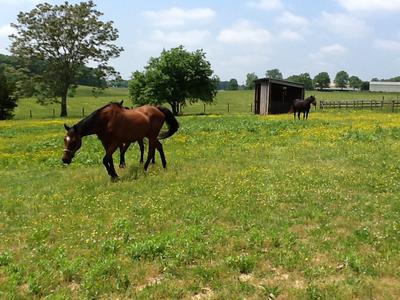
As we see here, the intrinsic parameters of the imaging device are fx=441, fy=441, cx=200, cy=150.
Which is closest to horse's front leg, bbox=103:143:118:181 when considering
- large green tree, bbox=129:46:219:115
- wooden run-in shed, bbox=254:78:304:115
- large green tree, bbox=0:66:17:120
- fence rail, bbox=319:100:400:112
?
wooden run-in shed, bbox=254:78:304:115

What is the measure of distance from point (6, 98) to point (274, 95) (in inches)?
1402

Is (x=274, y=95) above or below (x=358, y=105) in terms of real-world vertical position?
above

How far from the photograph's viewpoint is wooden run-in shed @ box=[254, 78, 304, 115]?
5081 centimetres

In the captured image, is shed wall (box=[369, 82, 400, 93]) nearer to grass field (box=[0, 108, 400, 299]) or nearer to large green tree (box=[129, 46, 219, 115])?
large green tree (box=[129, 46, 219, 115])

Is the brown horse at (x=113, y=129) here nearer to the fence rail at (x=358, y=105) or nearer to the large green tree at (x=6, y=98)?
the fence rail at (x=358, y=105)

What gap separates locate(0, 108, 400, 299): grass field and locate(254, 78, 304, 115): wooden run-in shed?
36.3 meters

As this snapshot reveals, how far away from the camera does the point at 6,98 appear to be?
59.4 metres

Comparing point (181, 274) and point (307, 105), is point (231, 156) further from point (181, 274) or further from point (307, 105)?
point (307, 105)

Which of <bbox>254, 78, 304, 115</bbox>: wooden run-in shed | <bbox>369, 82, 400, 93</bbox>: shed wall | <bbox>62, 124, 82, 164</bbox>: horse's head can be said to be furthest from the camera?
<bbox>369, 82, 400, 93</bbox>: shed wall

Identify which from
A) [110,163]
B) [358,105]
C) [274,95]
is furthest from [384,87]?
[110,163]

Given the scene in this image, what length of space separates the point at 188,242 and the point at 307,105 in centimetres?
3161

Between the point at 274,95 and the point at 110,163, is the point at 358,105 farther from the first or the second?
the point at 110,163

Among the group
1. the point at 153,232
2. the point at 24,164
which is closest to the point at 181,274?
the point at 153,232

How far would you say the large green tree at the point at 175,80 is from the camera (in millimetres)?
57219
